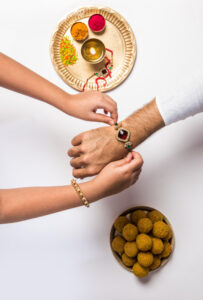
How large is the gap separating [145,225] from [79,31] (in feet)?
2.50

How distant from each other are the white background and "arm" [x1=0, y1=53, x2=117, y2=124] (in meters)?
0.23

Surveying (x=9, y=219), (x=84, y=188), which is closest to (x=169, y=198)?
(x=84, y=188)

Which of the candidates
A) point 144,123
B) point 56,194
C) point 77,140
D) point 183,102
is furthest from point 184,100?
point 56,194

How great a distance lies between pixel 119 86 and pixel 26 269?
2.78 ft

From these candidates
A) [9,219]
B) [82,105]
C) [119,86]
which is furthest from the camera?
[119,86]

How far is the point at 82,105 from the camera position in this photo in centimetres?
90

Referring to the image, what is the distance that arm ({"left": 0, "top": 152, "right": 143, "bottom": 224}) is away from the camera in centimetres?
74

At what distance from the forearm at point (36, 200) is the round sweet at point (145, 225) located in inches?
10.2

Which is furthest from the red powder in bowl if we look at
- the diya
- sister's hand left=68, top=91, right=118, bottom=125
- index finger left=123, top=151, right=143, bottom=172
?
index finger left=123, top=151, right=143, bottom=172

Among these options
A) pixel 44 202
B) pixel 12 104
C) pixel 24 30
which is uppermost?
pixel 24 30

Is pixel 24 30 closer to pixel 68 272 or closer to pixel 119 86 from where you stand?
pixel 119 86

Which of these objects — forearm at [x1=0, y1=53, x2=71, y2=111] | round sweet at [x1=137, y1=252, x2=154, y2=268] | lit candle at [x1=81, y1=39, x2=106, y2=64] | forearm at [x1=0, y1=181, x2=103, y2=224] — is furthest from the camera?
lit candle at [x1=81, y1=39, x2=106, y2=64]

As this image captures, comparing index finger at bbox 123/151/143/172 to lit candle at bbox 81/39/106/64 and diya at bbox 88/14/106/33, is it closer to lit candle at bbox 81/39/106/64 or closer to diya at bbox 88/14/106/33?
lit candle at bbox 81/39/106/64

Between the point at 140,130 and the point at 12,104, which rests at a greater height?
the point at 12,104
